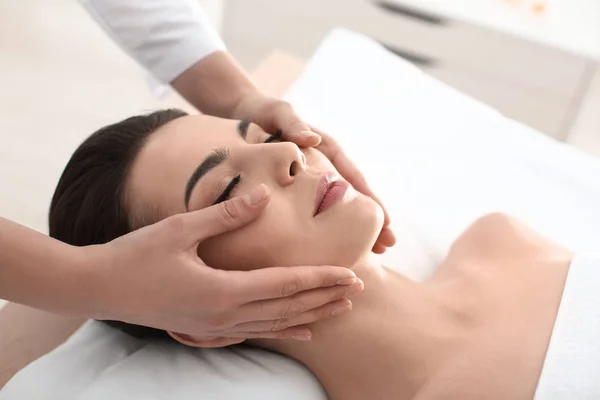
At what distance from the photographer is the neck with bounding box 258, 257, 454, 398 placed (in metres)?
1.16

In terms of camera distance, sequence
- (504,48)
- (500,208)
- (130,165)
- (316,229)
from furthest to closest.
Result: 1. (504,48)
2. (500,208)
3. (130,165)
4. (316,229)

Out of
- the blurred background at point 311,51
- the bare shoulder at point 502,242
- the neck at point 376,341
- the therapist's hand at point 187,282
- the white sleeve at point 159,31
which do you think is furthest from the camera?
the blurred background at point 311,51

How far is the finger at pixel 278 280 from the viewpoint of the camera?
94cm

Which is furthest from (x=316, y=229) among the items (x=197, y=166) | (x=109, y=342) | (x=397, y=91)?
(x=397, y=91)

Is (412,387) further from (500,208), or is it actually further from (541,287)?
(500,208)

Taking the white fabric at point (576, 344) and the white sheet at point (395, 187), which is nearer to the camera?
the white fabric at point (576, 344)

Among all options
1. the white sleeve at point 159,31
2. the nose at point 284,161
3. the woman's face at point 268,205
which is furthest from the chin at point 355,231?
the white sleeve at point 159,31

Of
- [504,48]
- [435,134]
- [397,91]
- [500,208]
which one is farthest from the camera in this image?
[504,48]

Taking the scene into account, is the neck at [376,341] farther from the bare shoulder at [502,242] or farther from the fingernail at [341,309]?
the bare shoulder at [502,242]

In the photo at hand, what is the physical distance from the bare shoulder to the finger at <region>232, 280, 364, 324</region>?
0.48m

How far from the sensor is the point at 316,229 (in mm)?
1072

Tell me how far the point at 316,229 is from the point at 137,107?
1.83m

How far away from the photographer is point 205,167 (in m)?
1.12

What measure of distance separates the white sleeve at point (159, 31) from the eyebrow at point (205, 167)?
48 centimetres
